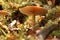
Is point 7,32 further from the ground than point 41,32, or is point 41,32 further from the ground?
point 41,32

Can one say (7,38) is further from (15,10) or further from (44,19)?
(15,10)

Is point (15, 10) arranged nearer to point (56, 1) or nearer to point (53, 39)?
point (56, 1)

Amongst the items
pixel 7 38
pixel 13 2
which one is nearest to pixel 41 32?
pixel 7 38

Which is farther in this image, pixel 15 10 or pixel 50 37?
pixel 15 10

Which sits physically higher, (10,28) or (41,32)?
(41,32)

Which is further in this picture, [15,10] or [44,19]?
[15,10]

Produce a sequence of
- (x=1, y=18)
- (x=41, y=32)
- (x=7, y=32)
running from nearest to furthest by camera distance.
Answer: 1. (x=41, y=32)
2. (x=7, y=32)
3. (x=1, y=18)

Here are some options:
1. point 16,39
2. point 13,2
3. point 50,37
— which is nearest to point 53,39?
point 50,37

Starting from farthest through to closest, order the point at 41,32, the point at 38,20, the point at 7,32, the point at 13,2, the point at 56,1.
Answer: the point at 13,2, the point at 56,1, the point at 38,20, the point at 7,32, the point at 41,32

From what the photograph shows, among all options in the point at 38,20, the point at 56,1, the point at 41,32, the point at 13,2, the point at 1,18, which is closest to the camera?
the point at 41,32
